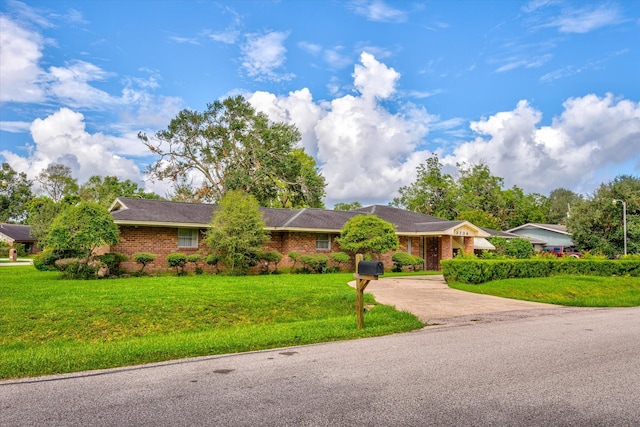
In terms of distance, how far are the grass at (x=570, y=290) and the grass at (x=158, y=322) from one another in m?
6.12

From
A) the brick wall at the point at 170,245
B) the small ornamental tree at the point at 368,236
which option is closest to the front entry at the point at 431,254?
the brick wall at the point at 170,245

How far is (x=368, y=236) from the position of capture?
2497 centimetres

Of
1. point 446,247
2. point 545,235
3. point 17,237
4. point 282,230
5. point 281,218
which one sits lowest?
point 446,247

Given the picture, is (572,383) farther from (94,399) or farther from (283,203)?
(283,203)

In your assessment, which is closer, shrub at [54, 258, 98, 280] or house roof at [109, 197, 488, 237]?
shrub at [54, 258, 98, 280]

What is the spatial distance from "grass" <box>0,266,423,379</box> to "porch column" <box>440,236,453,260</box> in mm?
→ 14319

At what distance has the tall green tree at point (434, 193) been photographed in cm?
5653

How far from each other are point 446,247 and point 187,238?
598 inches

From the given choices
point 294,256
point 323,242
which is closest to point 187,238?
point 294,256

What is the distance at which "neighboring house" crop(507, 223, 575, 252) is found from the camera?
49.1 m

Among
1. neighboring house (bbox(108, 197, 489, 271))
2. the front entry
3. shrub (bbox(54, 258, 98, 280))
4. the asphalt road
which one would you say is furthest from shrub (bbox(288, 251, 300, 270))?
the asphalt road

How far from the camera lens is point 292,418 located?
4.41 m

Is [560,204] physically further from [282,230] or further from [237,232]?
[237,232]

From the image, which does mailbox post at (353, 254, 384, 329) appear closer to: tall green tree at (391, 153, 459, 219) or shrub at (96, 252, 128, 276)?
shrub at (96, 252, 128, 276)
